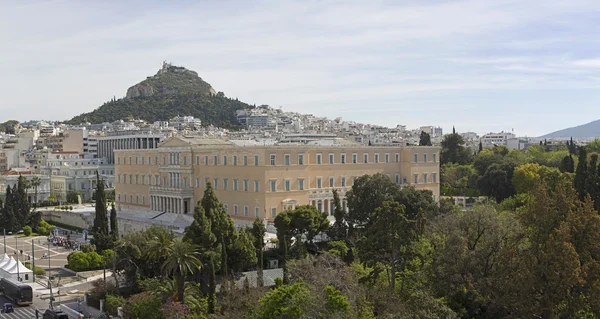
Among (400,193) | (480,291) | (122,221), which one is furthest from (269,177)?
(480,291)

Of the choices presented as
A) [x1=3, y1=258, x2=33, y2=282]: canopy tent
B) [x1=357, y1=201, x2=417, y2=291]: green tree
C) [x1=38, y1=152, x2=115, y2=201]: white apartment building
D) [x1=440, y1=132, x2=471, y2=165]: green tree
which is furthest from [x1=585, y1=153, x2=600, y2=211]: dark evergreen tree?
[x1=38, y1=152, x2=115, y2=201]: white apartment building

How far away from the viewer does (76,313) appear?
27844mm

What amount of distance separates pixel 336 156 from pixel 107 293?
22.9 m

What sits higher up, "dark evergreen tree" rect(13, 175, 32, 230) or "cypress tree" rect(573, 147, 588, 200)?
"cypress tree" rect(573, 147, 588, 200)

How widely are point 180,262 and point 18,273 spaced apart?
1565 centimetres

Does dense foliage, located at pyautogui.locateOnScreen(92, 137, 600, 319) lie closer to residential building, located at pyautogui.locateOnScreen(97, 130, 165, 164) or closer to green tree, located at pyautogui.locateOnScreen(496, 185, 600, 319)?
green tree, located at pyautogui.locateOnScreen(496, 185, 600, 319)

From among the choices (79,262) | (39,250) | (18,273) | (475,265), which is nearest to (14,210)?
(39,250)

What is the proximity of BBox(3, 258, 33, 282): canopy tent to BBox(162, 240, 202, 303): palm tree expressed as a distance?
560 inches

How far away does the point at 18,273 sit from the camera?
35.5 metres

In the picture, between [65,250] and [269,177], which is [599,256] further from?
[65,250]

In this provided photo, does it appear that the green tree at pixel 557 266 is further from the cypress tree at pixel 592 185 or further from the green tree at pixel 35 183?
the green tree at pixel 35 183

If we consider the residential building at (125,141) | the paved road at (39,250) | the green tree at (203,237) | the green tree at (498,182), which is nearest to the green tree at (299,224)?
the green tree at (203,237)

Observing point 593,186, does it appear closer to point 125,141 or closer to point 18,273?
point 18,273

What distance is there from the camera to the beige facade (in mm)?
43562
